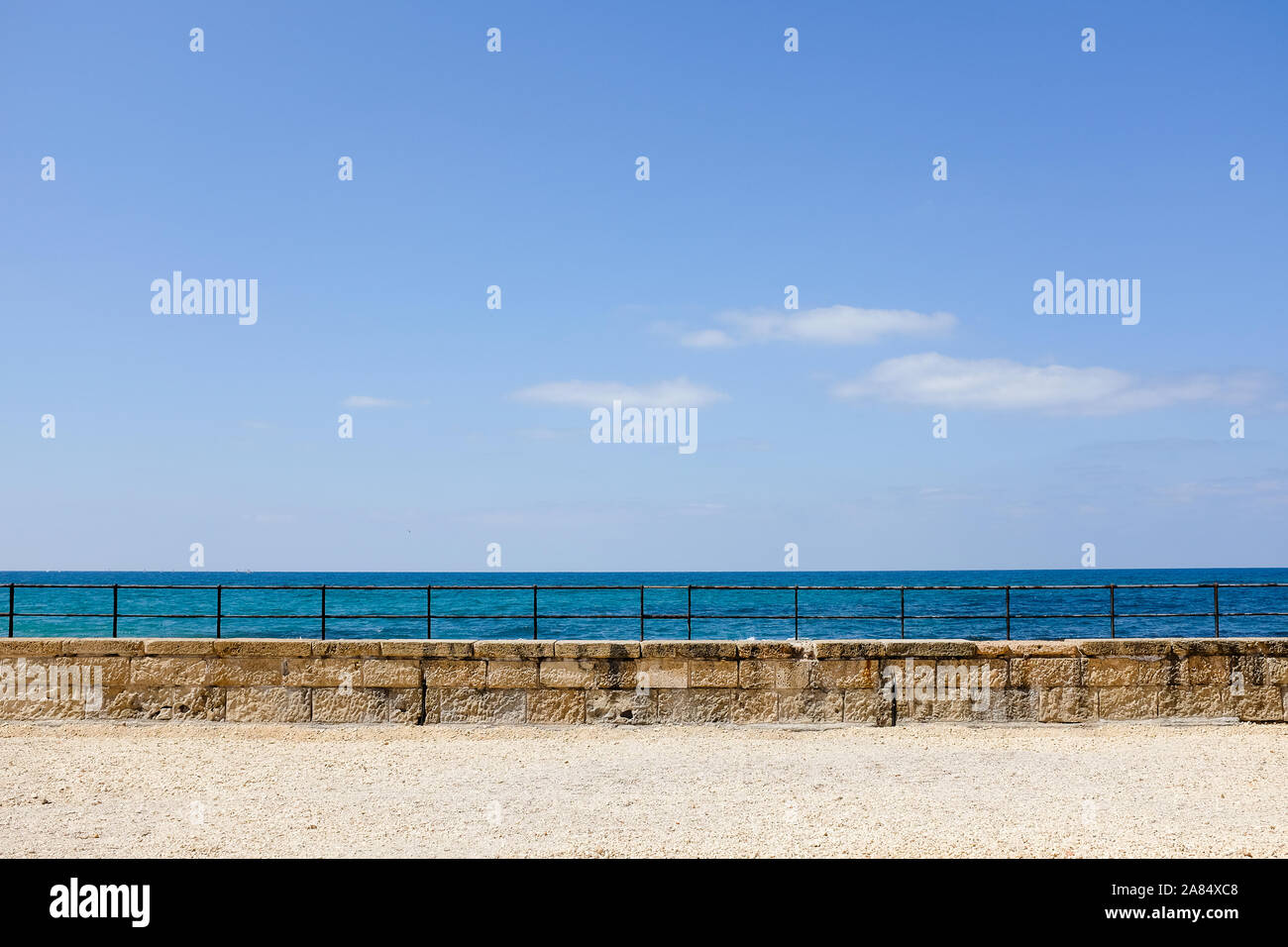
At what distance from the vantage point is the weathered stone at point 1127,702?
11047 millimetres

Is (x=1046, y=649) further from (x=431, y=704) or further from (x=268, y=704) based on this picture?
(x=268, y=704)

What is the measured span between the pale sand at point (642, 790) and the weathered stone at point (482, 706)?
17 centimetres

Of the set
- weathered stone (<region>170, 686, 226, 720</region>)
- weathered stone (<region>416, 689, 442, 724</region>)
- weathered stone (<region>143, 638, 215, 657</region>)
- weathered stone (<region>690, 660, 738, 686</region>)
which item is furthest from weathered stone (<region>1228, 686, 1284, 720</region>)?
weathered stone (<region>143, 638, 215, 657</region>)

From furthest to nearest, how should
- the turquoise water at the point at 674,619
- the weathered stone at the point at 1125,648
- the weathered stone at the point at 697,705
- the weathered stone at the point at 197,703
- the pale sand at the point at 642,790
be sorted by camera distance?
1. the turquoise water at the point at 674,619
2. the weathered stone at the point at 197,703
3. the weathered stone at the point at 697,705
4. the weathered stone at the point at 1125,648
5. the pale sand at the point at 642,790

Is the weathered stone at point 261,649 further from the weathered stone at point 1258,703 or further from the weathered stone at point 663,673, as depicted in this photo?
the weathered stone at point 1258,703

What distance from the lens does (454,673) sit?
11.2 metres

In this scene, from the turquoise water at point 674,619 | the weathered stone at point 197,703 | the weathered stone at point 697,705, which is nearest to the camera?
the weathered stone at point 697,705

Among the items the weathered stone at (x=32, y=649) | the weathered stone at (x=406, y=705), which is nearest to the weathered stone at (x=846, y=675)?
the weathered stone at (x=406, y=705)

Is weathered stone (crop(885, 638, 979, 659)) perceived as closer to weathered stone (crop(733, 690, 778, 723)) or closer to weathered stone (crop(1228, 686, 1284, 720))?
weathered stone (crop(733, 690, 778, 723))

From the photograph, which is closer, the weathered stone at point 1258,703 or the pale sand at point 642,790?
the pale sand at point 642,790

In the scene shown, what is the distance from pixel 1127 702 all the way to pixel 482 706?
7499 mm

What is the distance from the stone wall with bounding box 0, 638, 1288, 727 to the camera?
11.0 m

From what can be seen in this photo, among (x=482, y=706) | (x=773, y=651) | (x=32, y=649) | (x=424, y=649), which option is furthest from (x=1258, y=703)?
(x=32, y=649)
